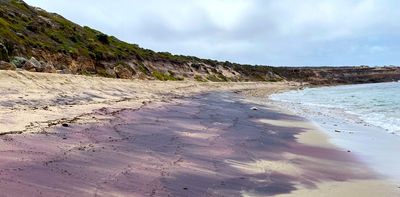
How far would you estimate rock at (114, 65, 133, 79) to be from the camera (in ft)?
158

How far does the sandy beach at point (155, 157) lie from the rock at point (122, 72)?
2837 centimetres

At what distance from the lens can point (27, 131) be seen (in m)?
11.9

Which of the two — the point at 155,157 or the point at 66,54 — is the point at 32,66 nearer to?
the point at 66,54

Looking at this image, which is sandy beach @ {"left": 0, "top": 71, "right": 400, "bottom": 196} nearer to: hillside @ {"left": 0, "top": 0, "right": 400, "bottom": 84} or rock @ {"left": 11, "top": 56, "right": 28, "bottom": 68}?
rock @ {"left": 11, "top": 56, "right": 28, "bottom": 68}

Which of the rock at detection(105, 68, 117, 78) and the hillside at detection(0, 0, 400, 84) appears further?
the rock at detection(105, 68, 117, 78)

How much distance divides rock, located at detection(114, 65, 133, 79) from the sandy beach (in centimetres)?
2837

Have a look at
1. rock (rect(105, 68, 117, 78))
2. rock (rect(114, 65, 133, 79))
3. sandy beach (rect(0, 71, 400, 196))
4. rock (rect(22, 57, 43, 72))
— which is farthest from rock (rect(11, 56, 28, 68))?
rock (rect(114, 65, 133, 79))

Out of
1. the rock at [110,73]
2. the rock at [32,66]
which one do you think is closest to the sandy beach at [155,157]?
the rock at [32,66]

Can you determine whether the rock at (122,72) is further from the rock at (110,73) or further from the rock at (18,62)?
the rock at (18,62)

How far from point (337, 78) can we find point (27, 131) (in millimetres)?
144170

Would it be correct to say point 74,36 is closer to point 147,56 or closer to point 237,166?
point 147,56

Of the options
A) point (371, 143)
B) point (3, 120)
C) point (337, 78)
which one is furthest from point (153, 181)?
point (337, 78)

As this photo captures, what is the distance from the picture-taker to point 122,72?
49.3 meters

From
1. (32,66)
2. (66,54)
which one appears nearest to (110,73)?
(66,54)
